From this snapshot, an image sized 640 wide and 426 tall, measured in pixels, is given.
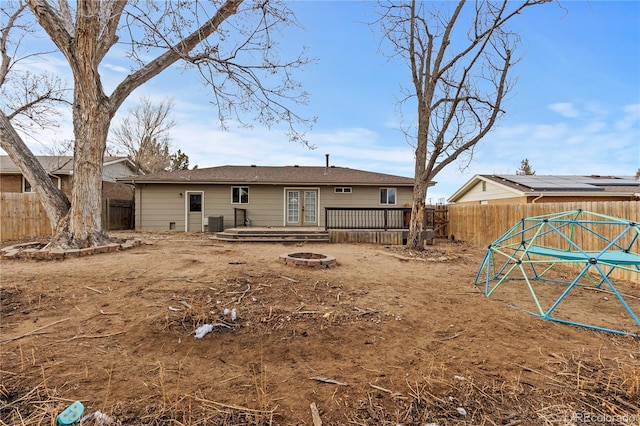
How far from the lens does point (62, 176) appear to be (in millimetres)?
15750

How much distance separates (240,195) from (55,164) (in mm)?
12024

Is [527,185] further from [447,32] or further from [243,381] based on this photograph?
[243,381]

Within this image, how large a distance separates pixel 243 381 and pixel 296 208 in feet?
41.1

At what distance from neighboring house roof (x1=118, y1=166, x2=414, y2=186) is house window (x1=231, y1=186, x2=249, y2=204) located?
529mm

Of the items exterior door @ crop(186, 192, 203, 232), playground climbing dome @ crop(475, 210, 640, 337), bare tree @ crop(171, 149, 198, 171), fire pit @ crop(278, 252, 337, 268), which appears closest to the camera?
playground climbing dome @ crop(475, 210, 640, 337)

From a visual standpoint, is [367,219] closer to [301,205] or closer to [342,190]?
[342,190]

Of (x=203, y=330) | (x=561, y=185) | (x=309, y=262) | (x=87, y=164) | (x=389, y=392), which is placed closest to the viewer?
(x=389, y=392)

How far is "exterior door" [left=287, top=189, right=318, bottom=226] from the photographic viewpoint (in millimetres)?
14484

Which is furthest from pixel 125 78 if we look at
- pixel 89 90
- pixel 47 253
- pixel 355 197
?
pixel 355 197

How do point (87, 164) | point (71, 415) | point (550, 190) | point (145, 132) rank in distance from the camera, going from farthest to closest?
point (145, 132) < point (550, 190) < point (87, 164) < point (71, 415)

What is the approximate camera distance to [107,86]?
790cm

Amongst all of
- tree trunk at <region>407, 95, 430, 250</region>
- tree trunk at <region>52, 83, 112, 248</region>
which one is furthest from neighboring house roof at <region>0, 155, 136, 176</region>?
tree trunk at <region>407, 95, 430, 250</region>

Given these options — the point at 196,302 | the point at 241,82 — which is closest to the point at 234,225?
the point at 241,82

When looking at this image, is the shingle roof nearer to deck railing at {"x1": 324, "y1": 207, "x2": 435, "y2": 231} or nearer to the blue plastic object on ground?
deck railing at {"x1": 324, "y1": 207, "x2": 435, "y2": 231}
